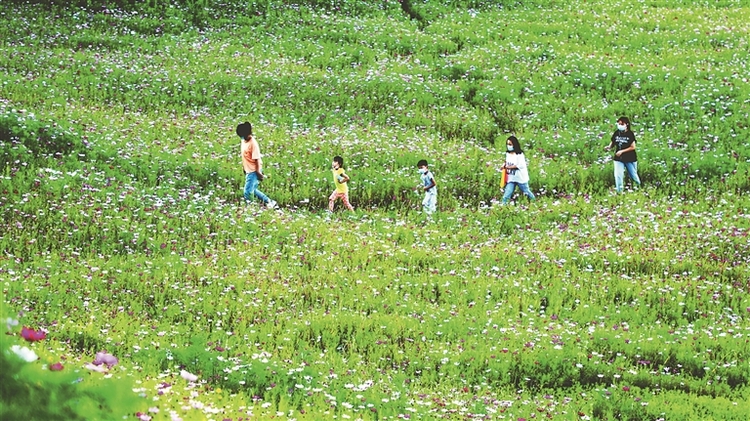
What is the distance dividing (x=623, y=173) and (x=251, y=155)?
920cm

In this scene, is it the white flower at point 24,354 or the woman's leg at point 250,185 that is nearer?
the white flower at point 24,354

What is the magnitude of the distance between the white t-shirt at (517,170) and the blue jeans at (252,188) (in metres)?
5.86

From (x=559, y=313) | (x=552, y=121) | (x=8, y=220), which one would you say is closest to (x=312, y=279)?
(x=559, y=313)

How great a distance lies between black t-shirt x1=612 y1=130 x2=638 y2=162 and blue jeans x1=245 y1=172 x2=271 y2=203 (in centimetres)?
884

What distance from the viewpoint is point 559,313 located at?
12.8 meters

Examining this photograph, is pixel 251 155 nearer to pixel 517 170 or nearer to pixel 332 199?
pixel 332 199

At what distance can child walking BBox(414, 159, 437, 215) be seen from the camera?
18750 millimetres

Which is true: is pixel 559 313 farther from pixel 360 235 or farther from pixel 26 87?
pixel 26 87

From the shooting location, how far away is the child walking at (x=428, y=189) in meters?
18.8

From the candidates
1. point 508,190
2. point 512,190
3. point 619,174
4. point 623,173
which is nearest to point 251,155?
Answer: point 508,190

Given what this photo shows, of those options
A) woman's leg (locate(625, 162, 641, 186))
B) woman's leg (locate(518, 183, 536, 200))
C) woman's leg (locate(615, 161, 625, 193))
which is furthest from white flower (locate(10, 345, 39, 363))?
woman's leg (locate(625, 162, 641, 186))

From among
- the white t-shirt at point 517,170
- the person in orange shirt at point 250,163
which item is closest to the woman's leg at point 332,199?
the person in orange shirt at point 250,163

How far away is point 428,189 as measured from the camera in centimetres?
1892

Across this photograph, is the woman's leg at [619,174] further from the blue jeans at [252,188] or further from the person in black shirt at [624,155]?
the blue jeans at [252,188]
